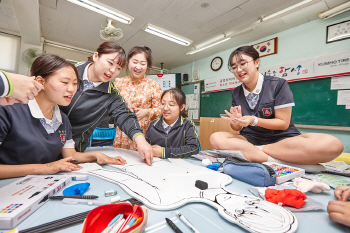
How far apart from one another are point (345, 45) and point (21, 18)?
4963mm

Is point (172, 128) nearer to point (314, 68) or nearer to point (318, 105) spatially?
point (318, 105)

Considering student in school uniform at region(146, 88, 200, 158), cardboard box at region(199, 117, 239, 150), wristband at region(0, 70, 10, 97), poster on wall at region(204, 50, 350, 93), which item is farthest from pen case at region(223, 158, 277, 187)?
poster on wall at region(204, 50, 350, 93)

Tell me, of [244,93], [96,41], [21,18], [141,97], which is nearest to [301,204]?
[244,93]

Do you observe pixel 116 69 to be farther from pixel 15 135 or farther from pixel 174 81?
pixel 174 81

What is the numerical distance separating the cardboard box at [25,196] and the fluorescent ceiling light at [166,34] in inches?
118

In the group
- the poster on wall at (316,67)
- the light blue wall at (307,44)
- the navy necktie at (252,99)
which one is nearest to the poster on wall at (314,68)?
the poster on wall at (316,67)

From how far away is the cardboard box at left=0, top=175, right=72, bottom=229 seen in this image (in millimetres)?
377

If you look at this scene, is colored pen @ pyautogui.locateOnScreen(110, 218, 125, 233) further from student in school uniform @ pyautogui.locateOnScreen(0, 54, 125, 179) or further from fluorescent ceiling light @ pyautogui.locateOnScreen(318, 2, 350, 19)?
fluorescent ceiling light @ pyautogui.locateOnScreen(318, 2, 350, 19)

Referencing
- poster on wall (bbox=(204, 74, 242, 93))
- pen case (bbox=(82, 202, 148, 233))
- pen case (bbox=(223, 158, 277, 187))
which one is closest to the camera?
pen case (bbox=(82, 202, 148, 233))

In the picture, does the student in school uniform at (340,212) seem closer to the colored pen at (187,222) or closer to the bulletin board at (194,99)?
the colored pen at (187,222)

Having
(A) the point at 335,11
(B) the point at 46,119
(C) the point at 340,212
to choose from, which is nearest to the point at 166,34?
(A) the point at 335,11

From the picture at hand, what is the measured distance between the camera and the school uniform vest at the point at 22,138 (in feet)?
2.19

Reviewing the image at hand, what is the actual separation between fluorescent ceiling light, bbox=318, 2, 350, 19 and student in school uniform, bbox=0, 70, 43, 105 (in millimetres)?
3454

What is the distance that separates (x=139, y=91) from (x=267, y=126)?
3.87 feet
